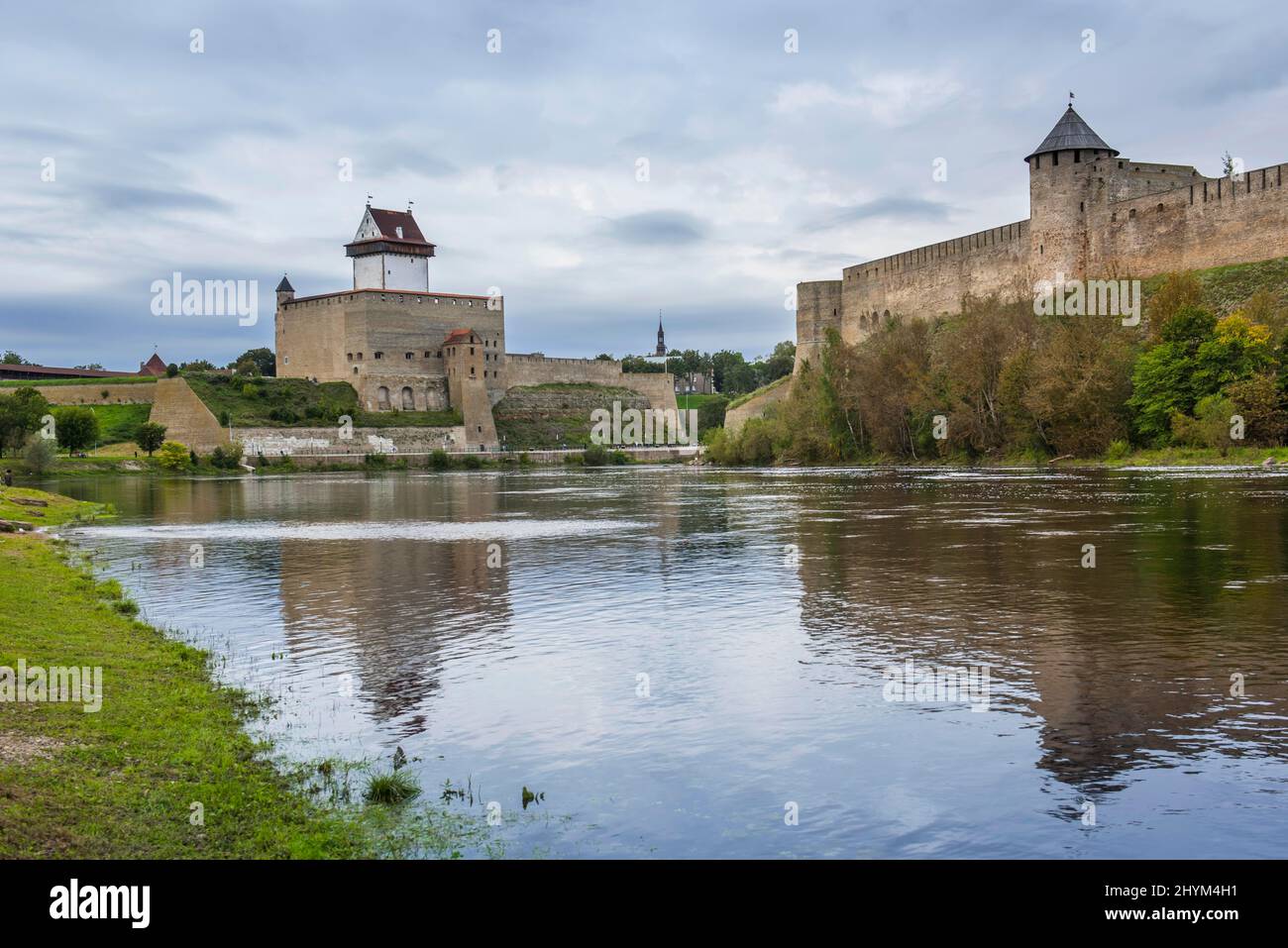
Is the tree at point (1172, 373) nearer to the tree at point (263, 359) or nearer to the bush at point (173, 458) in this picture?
the bush at point (173, 458)

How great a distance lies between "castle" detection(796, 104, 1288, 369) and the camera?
45.1 meters

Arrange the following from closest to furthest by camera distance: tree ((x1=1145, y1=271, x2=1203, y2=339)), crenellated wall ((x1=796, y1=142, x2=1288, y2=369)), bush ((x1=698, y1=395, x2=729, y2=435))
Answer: tree ((x1=1145, y1=271, x2=1203, y2=339)) → crenellated wall ((x1=796, y1=142, x2=1288, y2=369)) → bush ((x1=698, y1=395, x2=729, y2=435))

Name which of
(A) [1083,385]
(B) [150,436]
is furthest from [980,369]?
(B) [150,436]

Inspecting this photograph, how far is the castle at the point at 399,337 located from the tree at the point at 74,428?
802 inches

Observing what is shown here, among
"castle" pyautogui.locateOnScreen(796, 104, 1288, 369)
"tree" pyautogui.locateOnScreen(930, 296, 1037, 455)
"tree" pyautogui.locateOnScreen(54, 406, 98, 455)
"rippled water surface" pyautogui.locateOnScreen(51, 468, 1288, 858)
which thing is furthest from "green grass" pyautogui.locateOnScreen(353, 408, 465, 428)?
"rippled water surface" pyautogui.locateOnScreen(51, 468, 1288, 858)

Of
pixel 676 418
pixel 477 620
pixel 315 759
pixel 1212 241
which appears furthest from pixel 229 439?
pixel 315 759

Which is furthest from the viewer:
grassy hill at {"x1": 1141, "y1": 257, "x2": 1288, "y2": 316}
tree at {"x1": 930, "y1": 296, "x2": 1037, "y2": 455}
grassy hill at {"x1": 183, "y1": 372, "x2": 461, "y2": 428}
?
grassy hill at {"x1": 183, "y1": 372, "x2": 461, "y2": 428}

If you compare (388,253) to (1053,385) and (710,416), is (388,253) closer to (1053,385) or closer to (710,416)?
(710,416)

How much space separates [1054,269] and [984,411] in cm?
937

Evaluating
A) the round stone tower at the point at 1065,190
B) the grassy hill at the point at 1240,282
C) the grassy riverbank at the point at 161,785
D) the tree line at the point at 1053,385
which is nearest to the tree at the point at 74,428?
the tree line at the point at 1053,385

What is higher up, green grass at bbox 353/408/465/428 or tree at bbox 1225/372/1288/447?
green grass at bbox 353/408/465/428

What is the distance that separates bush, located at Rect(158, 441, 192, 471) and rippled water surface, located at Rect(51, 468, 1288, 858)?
154 ft

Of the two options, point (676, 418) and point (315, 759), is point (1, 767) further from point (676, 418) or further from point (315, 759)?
point (676, 418)

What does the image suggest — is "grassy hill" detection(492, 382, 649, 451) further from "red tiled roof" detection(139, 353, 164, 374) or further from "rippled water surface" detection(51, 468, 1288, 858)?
"rippled water surface" detection(51, 468, 1288, 858)
